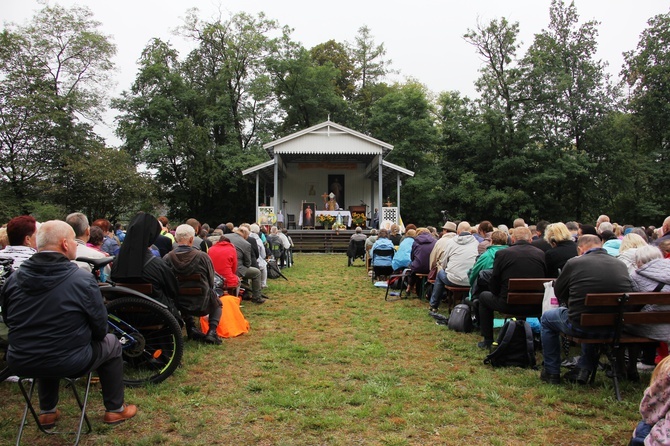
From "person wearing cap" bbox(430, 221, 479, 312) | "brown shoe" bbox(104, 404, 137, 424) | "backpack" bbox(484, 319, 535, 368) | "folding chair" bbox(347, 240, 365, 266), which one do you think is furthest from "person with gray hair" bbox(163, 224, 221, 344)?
"folding chair" bbox(347, 240, 365, 266)

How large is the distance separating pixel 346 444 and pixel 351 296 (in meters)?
6.18

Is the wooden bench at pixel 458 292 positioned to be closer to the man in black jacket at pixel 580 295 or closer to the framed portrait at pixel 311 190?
the man in black jacket at pixel 580 295

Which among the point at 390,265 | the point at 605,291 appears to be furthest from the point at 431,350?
the point at 390,265

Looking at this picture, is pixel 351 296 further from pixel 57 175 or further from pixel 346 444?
pixel 57 175

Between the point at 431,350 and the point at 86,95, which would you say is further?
the point at 86,95

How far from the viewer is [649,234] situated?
34.8 feet

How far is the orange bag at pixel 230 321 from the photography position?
20.1ft

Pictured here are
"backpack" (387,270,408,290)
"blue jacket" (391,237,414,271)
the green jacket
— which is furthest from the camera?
"blue jacket" (391,237,414,271)

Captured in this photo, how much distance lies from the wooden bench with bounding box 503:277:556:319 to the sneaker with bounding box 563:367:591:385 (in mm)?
822

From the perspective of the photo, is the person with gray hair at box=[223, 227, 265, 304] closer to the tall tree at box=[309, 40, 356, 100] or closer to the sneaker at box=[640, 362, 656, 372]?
the sneaker at box=[640, 362, 656, 372]

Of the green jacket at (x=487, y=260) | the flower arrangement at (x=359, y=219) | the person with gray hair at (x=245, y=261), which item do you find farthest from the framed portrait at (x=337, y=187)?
the green jacket at (x=487, y=260)

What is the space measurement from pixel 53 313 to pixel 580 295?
3.95 meters

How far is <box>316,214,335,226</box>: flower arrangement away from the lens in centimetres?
2206

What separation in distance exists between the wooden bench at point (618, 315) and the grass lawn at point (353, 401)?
431 millimetres
